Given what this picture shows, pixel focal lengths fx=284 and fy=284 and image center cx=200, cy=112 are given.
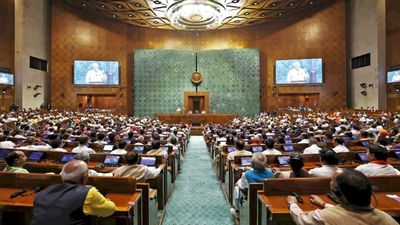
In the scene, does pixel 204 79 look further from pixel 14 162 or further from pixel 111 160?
pixel 14 162

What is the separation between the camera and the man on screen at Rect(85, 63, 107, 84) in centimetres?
2312

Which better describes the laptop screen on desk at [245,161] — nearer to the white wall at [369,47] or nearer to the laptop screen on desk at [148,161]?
the laptop screen on desk at [148,161]

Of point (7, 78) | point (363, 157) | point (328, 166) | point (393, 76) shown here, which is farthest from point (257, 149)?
point (7, 78)

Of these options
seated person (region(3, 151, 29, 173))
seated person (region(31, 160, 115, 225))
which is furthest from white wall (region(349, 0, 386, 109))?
seated person (region(31, 160, 115, 225))

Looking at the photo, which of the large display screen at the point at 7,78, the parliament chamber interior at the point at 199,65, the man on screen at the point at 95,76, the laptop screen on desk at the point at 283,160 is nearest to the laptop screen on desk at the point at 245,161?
the laptop screen on desk at the point at 283,160

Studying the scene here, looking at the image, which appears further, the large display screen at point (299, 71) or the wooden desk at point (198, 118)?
the large display screen at point (299, 71)

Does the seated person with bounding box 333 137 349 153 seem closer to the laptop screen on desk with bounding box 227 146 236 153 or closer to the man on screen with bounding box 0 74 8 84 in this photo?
the laptop screen on desk with bounding box 227 146 236 153

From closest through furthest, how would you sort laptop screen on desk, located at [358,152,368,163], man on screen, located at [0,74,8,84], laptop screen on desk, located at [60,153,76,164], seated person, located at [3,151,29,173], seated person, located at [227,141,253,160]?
seated person, located at [3,151,29,173] < laptop screen on desk, located at [60,153,76,164] < laptop screen on desk, located at [358,152,368,163] < seated person, located at [227,141,253,160] < man on screen, located at [0,74,8,84]

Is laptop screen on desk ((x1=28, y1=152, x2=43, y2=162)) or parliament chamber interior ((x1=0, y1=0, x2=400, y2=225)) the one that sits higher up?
parliament chamber interior ((x1=0, y1=0, x2=400, y2=225))

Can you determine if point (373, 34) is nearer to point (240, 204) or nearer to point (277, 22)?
point (277, 22)

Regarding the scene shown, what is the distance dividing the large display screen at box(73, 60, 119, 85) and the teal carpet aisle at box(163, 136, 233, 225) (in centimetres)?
1745

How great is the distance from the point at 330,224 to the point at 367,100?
21.4 m

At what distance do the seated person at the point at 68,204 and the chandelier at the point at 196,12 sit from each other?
58.6ft

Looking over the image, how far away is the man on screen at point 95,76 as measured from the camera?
75.9 feet
